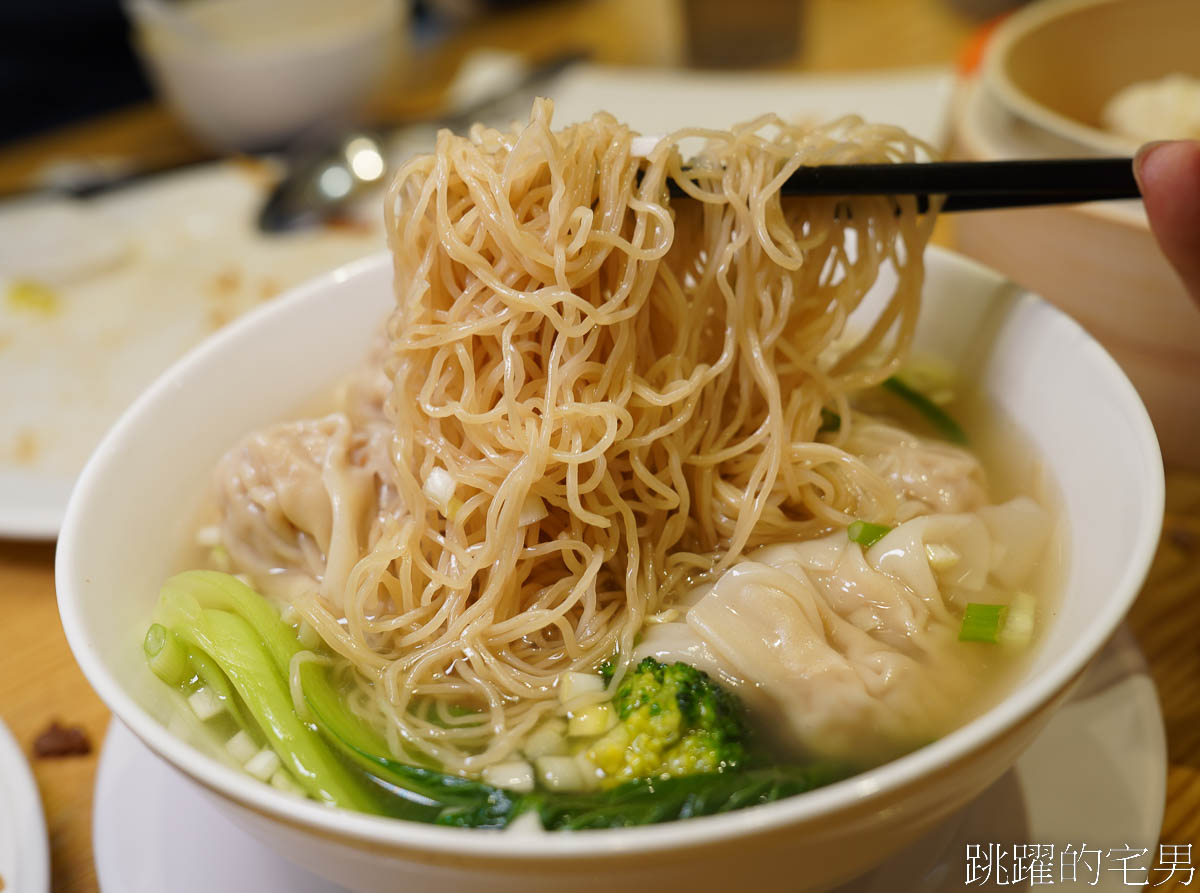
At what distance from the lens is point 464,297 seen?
162cm

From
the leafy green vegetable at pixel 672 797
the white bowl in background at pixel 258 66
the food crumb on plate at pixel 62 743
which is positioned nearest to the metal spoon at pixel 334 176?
the white bowl in background at pixel 258 66

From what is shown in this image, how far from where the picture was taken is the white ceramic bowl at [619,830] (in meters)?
1.00

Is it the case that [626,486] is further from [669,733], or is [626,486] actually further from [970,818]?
[970,818]

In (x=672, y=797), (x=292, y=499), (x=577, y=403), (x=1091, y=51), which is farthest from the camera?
(x=1091, y=51)

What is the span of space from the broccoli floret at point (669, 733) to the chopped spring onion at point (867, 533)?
415 mm

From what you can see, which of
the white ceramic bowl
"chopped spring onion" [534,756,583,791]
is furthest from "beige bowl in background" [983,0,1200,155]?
"chopped spring onion" [534,756,583,791]

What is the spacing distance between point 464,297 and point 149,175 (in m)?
2.88

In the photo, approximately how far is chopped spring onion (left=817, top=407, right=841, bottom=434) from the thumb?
2.00 feet

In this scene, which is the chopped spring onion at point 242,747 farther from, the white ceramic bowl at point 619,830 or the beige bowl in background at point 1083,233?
the beige bowl in background at point 1083,233

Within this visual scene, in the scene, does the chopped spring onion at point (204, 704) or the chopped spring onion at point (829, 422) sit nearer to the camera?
the chopped spring onion at point (204, 704)

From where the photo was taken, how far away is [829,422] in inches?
74.5

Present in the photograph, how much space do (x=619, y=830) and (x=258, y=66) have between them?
12.8 ft

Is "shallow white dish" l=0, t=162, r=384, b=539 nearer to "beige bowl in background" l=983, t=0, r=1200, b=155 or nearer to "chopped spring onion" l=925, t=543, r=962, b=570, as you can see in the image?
"chopped spring onion" l=925, t=543, r=962, b=570

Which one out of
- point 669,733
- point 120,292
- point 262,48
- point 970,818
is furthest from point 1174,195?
point 262,48
